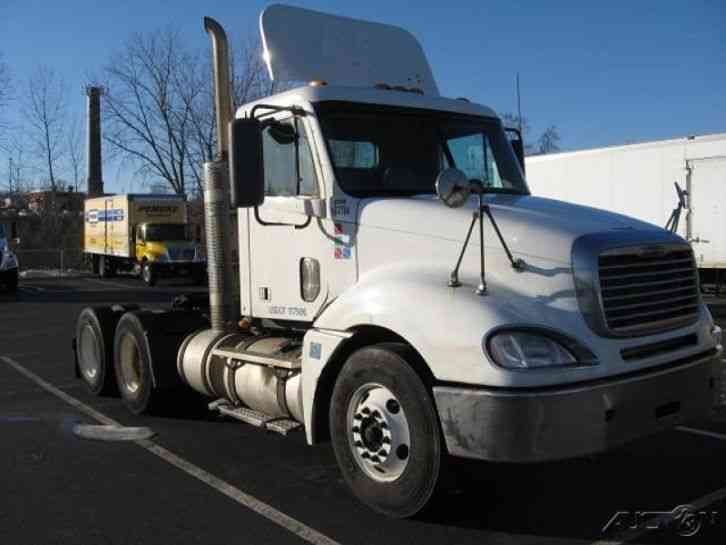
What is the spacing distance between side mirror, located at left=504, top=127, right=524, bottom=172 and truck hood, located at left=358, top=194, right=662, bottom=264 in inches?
43.5

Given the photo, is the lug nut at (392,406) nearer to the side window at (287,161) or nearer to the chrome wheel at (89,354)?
the side window at (287,161)

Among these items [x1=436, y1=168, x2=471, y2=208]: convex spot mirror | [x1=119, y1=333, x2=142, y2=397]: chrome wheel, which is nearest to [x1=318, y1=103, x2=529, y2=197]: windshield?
[x1=436, y1=168, x2=471, y2=208]: convex spot mirror

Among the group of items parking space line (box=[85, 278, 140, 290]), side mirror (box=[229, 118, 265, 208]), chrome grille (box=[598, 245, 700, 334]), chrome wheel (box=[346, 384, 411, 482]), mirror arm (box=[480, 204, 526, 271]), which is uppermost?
side mirror (box=[229, 118, 265, 208])

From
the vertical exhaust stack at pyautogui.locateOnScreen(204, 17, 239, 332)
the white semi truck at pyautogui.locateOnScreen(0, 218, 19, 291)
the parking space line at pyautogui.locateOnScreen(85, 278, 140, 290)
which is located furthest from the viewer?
the parking space line at pyautogui.locateOnScreen(85, 278, 140, 290)

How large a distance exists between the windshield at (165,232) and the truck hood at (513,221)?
24.7 metres

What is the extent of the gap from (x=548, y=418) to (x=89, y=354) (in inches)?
238

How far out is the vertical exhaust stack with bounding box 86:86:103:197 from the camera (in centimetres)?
5369

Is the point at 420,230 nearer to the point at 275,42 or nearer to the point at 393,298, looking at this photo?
the point at 393,298

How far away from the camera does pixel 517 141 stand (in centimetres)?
651

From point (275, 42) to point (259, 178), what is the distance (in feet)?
4.74

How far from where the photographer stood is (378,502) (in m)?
4.57

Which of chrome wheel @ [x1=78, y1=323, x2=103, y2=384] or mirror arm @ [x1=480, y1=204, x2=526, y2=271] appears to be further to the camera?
chrome wheel @ [x1=78, y1=323, x2=103, y2=384]

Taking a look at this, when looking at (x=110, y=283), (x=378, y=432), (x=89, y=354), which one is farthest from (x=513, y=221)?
(x=110, y=283)

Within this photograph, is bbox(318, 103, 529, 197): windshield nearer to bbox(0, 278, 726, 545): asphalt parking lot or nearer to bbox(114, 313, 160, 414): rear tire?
bbox(0, 278, 726, 545): asphalt parking lot
